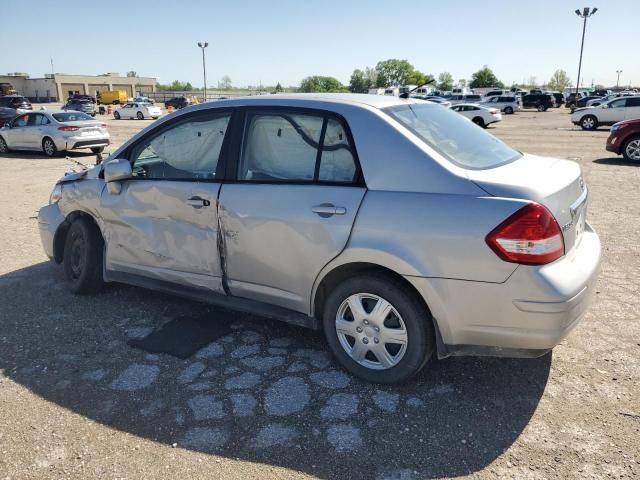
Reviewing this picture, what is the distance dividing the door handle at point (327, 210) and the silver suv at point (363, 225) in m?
0.02

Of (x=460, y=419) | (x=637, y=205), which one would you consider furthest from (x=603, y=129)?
(x=460, y=419)

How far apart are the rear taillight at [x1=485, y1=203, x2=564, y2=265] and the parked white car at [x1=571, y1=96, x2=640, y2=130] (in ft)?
87.0

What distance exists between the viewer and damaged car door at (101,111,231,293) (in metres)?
3.67

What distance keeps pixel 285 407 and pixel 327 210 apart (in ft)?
3.91

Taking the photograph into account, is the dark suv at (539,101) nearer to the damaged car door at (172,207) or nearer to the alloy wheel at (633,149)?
the alloy wheel at (633,149)

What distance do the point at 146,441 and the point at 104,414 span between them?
400mm

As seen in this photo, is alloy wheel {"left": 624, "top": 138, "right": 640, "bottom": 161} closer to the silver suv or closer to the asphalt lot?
the asphalt lot

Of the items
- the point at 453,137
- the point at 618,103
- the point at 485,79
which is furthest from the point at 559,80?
the point at 453,137

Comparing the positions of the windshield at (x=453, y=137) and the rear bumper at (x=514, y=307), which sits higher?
the windshield at (x=453, y=137)

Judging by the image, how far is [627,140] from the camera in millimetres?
12773

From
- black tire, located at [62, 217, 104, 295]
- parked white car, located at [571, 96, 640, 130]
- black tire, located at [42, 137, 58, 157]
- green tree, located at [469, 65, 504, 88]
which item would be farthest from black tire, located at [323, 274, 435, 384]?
green tree, located at [469, 65, 504, 88]

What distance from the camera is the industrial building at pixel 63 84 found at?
85.7 metres

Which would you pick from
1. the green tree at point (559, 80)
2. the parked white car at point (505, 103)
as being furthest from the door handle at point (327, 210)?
the green tree at point (559, 80)

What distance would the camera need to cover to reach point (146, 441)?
106 inches
